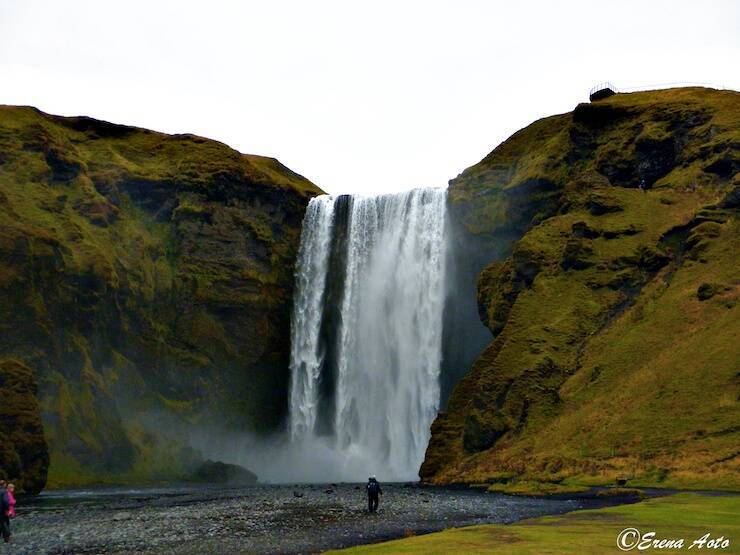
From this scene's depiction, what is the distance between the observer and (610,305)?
68.9m

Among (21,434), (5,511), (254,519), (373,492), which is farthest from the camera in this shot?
(21,434)

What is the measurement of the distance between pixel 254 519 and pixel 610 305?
3945cm

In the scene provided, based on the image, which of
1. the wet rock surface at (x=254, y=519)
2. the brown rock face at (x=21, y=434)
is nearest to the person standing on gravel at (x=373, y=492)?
the wet rock surface at (x=254, y=519)

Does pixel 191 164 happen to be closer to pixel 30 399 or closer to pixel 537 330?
pixel 30 399

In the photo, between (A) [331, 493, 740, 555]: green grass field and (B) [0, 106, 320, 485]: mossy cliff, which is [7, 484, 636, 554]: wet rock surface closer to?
(A) [331, 493, 740, 555]: green grass field

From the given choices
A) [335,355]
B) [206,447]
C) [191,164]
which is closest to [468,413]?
[335,355]

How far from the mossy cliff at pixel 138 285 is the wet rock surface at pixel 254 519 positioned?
3029 centimetres

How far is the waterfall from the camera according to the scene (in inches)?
3376

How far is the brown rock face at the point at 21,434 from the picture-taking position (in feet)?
212

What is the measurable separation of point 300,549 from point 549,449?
31.8 metres

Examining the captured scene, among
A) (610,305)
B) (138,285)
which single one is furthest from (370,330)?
(610,305)

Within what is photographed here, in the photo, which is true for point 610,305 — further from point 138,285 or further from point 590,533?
point 138,285

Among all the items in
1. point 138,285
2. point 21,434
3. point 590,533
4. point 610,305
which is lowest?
point 590,533

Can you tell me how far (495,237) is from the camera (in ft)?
287
